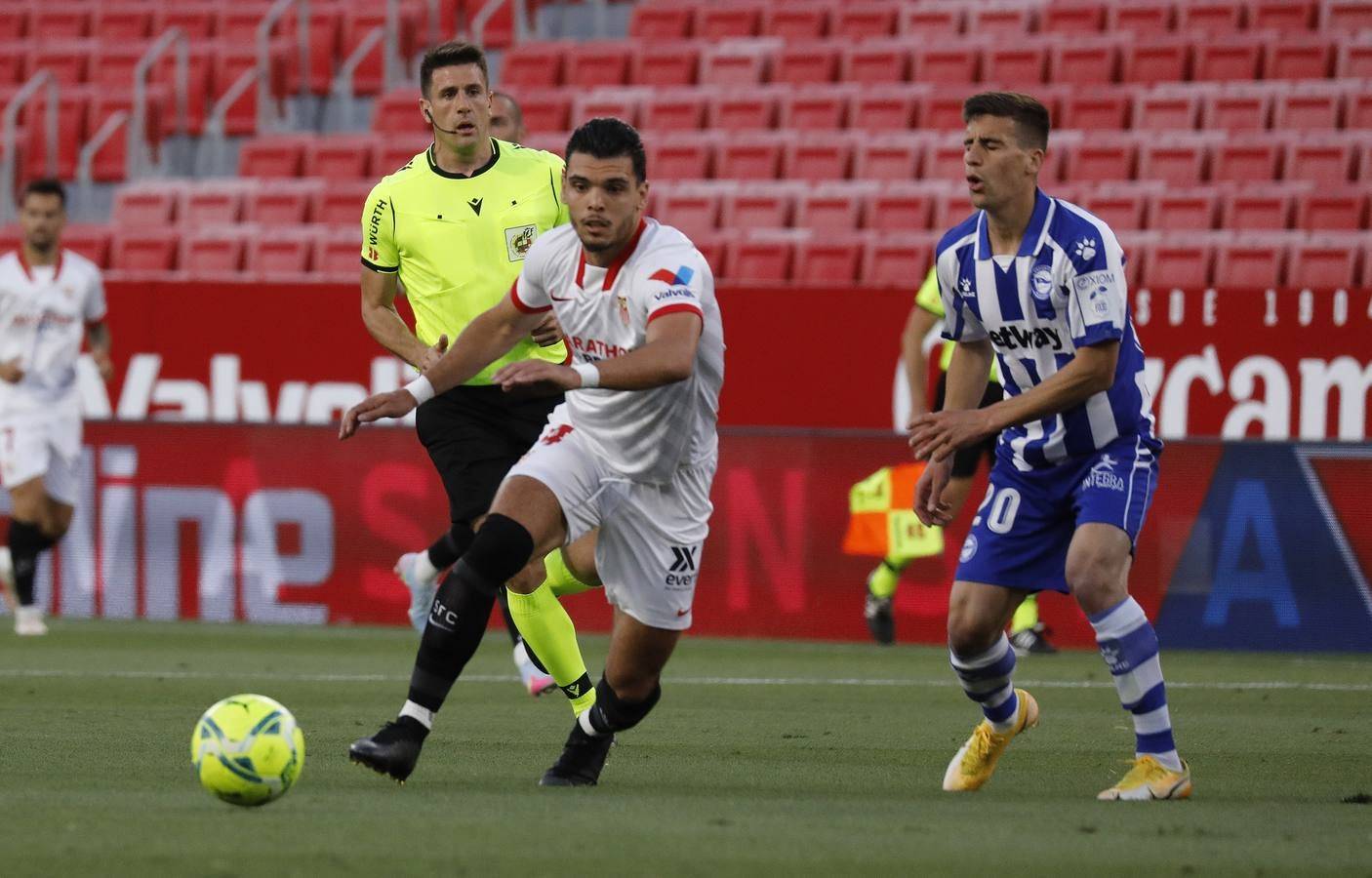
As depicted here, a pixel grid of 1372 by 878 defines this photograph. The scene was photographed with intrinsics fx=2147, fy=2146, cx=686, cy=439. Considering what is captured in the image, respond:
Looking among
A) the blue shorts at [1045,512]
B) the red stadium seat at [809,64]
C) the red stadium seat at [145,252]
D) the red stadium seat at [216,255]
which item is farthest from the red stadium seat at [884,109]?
Result: the blue shorts at [1045,512]

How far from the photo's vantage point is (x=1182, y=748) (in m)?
7.43

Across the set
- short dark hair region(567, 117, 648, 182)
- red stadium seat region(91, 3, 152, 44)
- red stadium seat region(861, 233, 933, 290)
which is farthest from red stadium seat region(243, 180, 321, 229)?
short dark hair region(567, 117, 648, 182)

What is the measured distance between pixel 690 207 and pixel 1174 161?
3518 mm

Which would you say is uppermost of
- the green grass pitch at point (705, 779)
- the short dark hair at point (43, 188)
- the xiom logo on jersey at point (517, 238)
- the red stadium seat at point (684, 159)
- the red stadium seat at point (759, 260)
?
the red stadium seat at point (684, 159)

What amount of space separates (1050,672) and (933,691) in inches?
49.4

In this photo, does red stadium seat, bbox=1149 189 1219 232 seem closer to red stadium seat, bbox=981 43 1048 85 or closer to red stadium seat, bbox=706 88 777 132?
red stadium seat, bbox=981 43 1048 85

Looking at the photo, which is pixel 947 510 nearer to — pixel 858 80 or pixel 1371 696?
pixel 1371 696

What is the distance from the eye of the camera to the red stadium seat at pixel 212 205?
1733 cm

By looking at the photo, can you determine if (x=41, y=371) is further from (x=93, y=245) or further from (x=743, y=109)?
(x=743, y=109)

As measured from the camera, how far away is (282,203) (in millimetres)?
17188

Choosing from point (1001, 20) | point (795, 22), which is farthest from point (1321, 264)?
point (795, 22)

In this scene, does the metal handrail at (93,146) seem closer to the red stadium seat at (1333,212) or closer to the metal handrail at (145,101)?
the metal handrail at (145,101)

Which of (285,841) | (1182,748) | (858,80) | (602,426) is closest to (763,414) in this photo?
(858,80)

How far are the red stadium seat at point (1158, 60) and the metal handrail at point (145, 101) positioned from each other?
26.4ft
